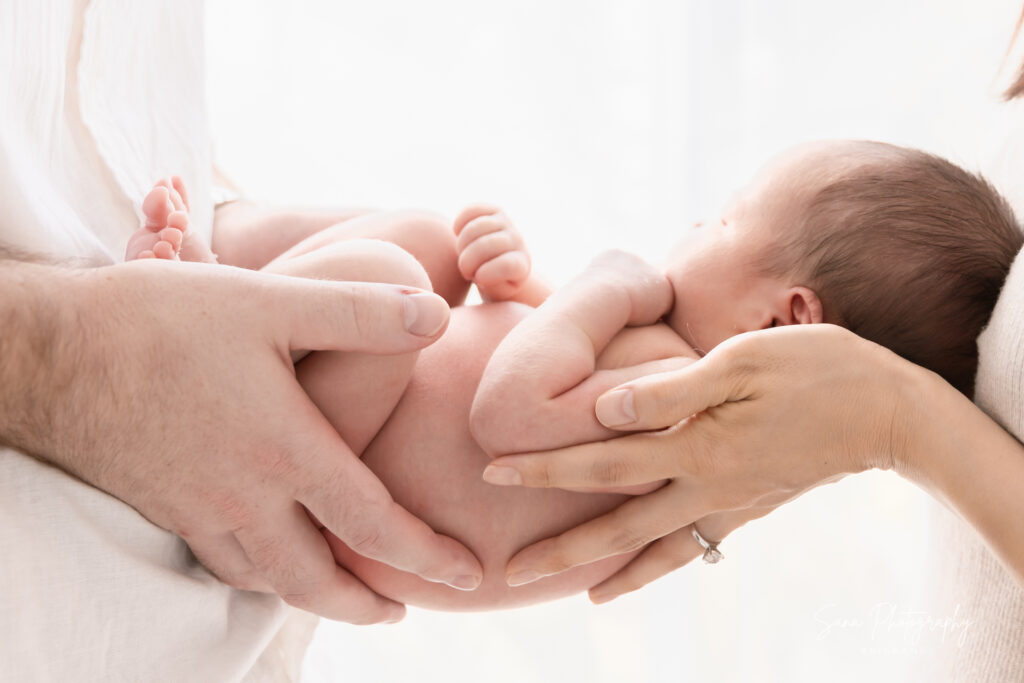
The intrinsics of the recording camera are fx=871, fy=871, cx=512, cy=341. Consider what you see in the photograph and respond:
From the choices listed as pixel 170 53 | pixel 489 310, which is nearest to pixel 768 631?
pixel 489 310

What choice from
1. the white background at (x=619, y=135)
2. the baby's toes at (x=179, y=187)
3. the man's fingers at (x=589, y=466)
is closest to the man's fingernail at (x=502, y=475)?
the man's fingers at (x=589, y=466)

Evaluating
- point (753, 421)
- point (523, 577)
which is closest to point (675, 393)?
point (753, 421)

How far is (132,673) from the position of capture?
3.17 feet

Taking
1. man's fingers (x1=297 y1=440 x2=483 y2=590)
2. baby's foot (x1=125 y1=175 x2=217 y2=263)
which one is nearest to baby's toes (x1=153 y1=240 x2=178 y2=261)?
baby's foot (x1=125 y1=175 x2=217 y2=263)

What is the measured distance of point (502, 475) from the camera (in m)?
1.02

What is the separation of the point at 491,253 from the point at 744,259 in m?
0.35

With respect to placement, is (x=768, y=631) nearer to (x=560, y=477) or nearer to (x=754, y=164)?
(x=754, y=164)

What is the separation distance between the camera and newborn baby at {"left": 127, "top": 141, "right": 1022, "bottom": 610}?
1.05 meters

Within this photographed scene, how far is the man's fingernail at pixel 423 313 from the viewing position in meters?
0.97

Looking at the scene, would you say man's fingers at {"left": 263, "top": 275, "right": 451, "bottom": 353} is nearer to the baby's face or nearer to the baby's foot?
the baby's foot

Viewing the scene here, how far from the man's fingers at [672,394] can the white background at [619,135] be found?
122cm

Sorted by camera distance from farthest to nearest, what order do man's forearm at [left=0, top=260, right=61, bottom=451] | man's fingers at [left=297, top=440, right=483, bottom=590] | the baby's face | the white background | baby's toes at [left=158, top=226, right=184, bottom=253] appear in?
the white background < the baby's face < baby's toes at [left=158, top=226, right=184, bottom=253] < man's fingers at [left=297, top=440, right=483, bottom=590] < man's forearm at [left=0, top=260, right=61, bottom=451]

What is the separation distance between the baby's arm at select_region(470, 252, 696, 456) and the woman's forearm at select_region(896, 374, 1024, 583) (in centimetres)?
30

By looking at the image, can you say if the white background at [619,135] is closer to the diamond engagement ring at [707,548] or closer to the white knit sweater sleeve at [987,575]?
the white knit sweater sleeve at [987,575]
